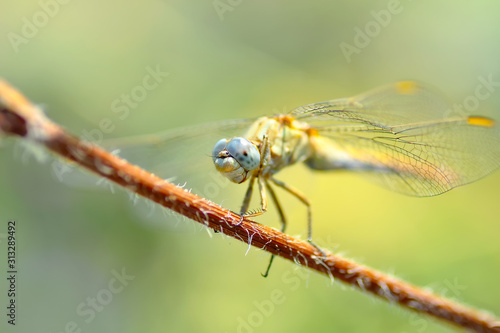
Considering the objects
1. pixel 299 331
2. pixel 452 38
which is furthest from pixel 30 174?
pixel 452 38

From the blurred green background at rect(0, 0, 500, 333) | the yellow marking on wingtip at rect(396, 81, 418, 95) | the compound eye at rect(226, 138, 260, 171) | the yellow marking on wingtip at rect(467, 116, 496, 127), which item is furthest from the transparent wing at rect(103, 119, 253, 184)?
the yellow marking on wingtip at rect(467, 116, 496, 127)

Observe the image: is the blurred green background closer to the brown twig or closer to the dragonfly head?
the dragonfly head

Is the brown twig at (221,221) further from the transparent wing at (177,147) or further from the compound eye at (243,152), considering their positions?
the transparent wing at (177,147)

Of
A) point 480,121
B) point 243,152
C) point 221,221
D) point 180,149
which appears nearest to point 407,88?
point 480,121

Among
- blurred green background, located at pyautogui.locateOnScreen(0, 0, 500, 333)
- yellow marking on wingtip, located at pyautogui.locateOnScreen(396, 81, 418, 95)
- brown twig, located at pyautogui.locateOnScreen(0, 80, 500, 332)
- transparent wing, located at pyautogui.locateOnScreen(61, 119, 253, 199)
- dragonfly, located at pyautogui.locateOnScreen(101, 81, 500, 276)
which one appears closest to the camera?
brown twig, located at pyautogui.locateOnScreen(0, 80, 500, 332)

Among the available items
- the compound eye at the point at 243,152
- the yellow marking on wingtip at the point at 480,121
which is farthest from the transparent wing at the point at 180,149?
the yellow marking on wingtip at the point at 480,121

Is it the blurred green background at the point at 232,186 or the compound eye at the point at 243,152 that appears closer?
the compound eye at the point at 243,152

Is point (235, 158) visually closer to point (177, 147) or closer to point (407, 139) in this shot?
point (177, 147)
